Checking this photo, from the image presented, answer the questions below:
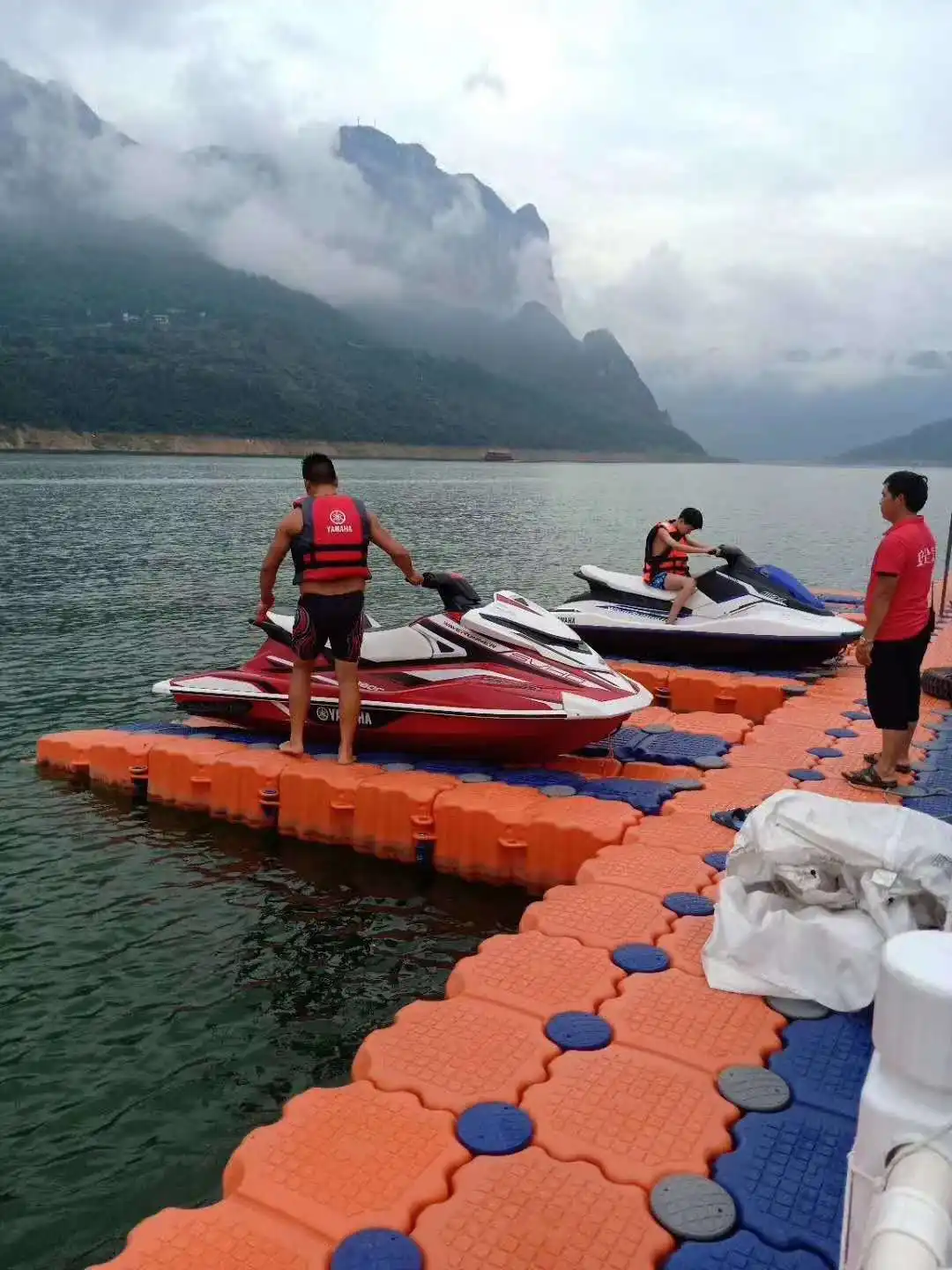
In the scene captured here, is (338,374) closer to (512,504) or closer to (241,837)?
(512,504)

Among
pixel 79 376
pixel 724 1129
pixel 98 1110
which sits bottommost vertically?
pixel 98 1110

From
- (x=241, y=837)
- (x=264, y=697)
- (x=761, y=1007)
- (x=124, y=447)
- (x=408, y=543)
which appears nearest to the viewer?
(x=761, y=1007)

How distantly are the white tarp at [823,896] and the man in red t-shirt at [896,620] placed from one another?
2.26m

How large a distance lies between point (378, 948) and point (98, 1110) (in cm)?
185

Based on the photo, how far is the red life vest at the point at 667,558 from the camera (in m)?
11.2

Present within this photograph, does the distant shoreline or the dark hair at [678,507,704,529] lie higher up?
the distant shoreline

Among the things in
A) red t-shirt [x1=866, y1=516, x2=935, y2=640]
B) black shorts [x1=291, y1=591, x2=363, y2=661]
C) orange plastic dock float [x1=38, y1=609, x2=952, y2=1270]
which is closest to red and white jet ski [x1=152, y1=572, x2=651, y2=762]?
black shorts [x1=291, y1=591, x2=363, y2=661]

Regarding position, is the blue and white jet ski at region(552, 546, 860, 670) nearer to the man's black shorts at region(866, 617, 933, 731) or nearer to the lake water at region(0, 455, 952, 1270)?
the man's black shorts at region(866, 617, 933, 731)

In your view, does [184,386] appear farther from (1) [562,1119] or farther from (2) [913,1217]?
(2) [913,1217]

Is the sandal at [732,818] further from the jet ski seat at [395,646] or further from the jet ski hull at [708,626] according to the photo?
the jet ski hull at [708,626]

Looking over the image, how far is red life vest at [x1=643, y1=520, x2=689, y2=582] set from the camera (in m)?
11.2

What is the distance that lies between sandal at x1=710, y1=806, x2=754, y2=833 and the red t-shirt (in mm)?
1551

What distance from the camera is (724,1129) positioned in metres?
3.17

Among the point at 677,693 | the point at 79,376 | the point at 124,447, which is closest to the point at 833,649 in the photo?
the point at 677,693
